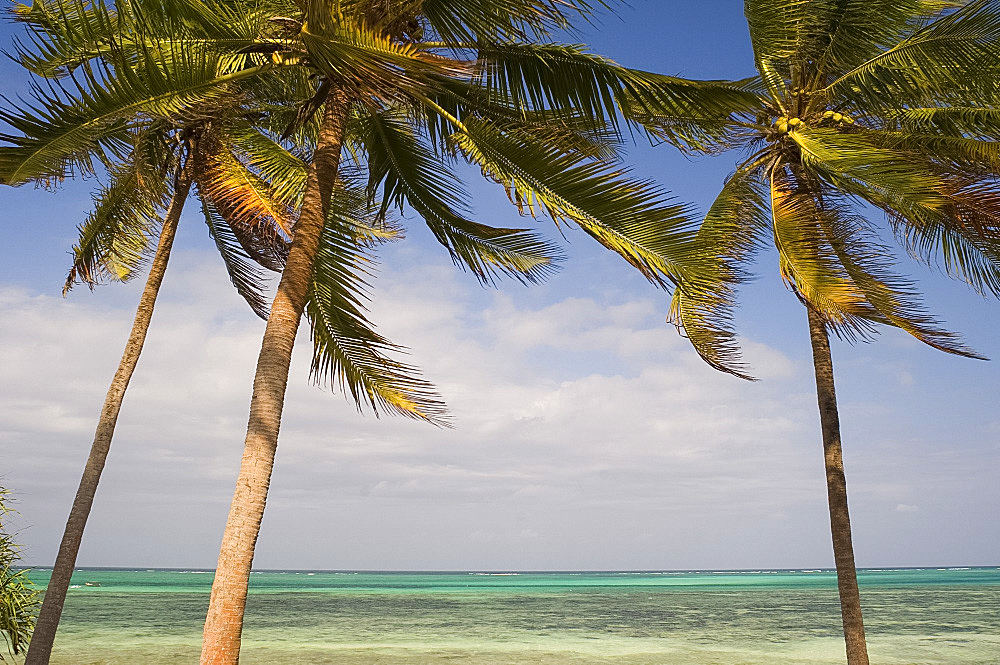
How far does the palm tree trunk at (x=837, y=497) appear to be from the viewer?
9.17 metres

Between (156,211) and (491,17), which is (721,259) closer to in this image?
(491,17)

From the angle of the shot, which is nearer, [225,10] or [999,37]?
[225,10]

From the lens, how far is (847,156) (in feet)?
26.3

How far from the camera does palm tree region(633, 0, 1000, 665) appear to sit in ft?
26.2

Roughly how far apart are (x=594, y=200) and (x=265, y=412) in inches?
129

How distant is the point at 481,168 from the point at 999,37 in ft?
18.0

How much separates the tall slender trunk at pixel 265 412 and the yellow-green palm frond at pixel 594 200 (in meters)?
1.41

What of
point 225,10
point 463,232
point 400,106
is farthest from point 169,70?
point 463,232

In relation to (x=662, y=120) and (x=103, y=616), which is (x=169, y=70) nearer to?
(x=662, y=120)

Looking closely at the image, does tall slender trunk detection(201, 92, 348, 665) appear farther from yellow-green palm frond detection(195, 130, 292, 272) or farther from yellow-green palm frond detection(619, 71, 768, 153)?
yellow-green palm frond detection(619, 71, 768, 153)

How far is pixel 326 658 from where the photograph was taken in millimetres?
19188

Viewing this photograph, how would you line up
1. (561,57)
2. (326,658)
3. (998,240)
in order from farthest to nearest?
(326,658) → (998,240) → (561,57)

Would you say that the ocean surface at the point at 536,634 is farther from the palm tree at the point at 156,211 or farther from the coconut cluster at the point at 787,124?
the coconut cluster at the point at 787,124

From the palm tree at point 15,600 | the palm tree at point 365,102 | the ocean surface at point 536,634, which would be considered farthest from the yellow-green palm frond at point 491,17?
the ocean surface at point 536,634
